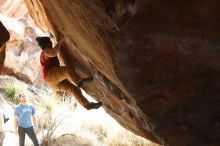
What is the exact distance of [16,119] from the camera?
11562 mm

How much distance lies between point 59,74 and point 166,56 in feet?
12.7

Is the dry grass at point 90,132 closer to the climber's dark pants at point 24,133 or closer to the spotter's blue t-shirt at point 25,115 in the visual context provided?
the climber's dark pants at point 24,133

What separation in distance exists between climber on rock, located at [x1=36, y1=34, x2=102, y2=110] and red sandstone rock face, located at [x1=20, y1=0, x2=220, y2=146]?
2.72m

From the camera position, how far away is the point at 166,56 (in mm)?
4582

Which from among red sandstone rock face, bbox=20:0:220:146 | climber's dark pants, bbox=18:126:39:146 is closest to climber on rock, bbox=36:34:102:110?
red sandstone rock face, bbox=20:0:220:146

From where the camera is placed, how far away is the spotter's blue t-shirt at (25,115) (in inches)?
447

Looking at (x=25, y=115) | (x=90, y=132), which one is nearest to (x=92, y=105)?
(x=25, y=115)

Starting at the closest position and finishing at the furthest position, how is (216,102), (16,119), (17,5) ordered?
(216,102) < (16,119) < (17,5)

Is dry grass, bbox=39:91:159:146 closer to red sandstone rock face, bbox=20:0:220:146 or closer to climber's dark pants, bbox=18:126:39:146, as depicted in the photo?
climber's dark pants, bbox=18:126:39:146

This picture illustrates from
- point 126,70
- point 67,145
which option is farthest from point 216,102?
point 67,145


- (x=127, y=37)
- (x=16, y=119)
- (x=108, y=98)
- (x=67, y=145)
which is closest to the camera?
(x=127, y=37)

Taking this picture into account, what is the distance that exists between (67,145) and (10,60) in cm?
778

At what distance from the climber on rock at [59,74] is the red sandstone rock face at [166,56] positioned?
272 centimetres

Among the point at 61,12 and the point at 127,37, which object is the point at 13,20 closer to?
the point at 61,12
